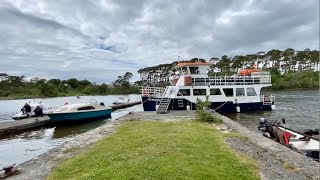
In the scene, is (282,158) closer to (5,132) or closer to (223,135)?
(223,135)

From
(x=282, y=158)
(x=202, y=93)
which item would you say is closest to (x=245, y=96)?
(x=202, y=93)

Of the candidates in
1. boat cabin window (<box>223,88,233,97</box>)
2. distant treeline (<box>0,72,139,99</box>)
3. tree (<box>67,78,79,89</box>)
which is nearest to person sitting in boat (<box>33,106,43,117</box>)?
boat cabin window (<box>223,88,233,97</box>)

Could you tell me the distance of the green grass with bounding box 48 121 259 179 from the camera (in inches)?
294

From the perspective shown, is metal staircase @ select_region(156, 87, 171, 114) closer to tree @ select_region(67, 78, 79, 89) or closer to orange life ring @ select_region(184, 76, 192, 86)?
orange life ring @ select_region(184, 76, 192, 86)

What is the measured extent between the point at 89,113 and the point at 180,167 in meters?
23.3

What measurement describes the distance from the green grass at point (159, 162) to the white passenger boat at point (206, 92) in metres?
17.2

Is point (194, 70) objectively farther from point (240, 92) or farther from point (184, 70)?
point (240, 92)

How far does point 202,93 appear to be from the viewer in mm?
30984

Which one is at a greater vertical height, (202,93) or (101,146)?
(202,93)

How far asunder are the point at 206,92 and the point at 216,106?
7.01 ft

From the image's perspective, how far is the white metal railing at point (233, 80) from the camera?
3127 centimetres

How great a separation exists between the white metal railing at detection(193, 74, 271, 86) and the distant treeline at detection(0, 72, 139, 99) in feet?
267

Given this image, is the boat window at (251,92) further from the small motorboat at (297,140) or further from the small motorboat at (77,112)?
the small motorboat at (297,140)

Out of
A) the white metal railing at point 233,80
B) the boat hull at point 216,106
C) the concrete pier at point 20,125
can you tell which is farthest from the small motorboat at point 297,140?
the concrete pier at point 20,125
